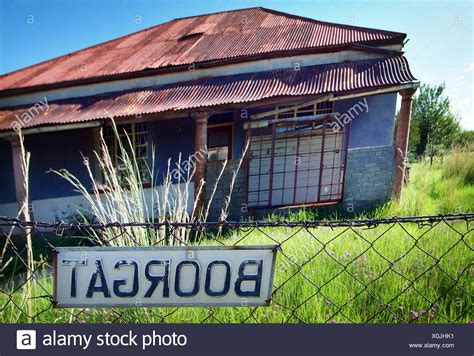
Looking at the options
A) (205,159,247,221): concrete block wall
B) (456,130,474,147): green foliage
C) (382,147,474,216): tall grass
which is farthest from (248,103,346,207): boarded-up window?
(456,130,474,147): green foliage

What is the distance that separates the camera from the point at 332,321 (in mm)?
1348

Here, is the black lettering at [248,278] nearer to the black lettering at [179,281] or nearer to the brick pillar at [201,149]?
the black lettering at [179,281]

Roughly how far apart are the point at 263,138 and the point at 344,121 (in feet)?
3.96

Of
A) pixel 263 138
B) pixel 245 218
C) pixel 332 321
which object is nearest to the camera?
pixel 332 321

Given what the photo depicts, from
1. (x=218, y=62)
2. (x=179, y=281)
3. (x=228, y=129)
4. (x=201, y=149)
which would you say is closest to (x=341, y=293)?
(x=179, y=281)

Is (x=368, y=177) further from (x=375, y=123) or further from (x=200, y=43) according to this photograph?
(x=200, y=43)

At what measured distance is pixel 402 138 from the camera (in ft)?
10.8

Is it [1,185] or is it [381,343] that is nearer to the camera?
[381,343]

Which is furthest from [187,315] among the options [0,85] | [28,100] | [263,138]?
[0,85]

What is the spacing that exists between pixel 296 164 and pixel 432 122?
179 centimetres

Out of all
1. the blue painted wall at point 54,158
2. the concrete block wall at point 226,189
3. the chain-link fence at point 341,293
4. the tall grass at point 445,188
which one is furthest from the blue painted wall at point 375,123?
the blue painted wall at point 54,158

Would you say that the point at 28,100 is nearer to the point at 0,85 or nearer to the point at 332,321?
the point at 0,85

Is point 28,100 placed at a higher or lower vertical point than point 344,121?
higher

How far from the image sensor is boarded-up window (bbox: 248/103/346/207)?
4.20 metres
